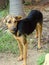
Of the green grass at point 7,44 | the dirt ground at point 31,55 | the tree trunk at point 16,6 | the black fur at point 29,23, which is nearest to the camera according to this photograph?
the black fur at point 29,23

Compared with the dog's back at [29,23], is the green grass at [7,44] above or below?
below

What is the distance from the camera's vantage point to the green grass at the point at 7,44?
7.61 metres

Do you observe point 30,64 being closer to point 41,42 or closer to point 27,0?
point 41,42

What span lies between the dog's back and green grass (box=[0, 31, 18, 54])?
0.94 m

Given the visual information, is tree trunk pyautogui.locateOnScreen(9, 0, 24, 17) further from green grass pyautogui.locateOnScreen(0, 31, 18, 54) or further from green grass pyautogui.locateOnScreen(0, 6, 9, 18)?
green grass pyautogui.locateOnScreen(0, 6, 9, 18)

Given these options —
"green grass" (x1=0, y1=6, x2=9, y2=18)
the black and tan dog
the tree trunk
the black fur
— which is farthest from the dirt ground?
"green grass" (x1=0, y1=6, x2=9, y2=18)

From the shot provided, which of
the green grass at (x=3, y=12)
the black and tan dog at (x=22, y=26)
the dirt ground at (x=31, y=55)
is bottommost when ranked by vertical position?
the dirt ground at (x=31, y=55)

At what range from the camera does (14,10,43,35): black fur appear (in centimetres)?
643

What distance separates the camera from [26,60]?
656 cm

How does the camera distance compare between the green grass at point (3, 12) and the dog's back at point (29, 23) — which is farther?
the green grass at point (3, 12)

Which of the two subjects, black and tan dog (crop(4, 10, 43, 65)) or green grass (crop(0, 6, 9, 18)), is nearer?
black and tan dog (crop(4, 10, 43, 65))

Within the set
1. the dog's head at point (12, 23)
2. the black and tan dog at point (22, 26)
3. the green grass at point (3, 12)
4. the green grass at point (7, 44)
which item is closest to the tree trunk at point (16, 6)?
the green grass at point (7, 44)

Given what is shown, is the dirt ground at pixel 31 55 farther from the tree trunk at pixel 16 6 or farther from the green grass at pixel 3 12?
the green grass at pixel 3 12

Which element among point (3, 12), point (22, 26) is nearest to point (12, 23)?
point (22, 26)
